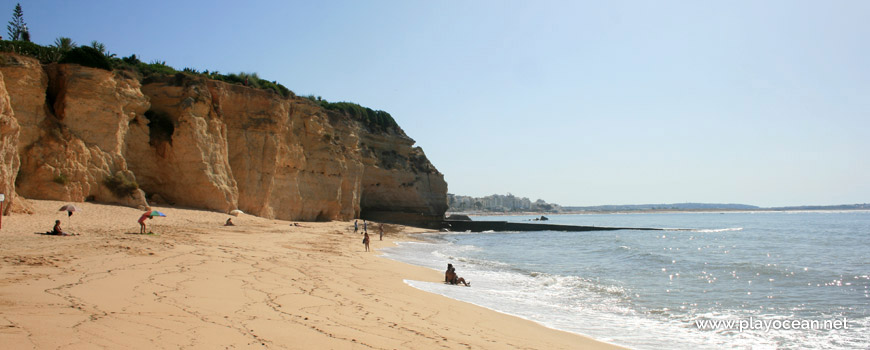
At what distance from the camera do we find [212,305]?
5531mm

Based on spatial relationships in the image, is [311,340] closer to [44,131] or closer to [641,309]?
[641,309]

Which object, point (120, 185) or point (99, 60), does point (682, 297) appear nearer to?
point (120, 185)

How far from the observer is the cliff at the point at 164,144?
55.3 ft

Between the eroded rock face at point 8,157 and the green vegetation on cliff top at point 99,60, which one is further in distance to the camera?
the green vegetation on cliff top at point 99,60

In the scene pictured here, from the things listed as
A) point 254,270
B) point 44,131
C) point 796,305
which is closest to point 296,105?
point 44,131

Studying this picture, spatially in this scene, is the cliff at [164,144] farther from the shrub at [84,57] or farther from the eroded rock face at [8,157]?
the shrub at [84,57]

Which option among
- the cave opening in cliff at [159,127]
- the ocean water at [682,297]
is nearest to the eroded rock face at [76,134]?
the cave opening in cliff at [159,127]

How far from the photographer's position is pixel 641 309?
30.3 feet

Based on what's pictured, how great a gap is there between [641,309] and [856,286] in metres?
7.26

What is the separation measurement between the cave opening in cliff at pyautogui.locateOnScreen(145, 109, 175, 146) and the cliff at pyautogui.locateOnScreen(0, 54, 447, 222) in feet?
0.21

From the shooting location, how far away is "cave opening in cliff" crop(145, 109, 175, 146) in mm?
22750

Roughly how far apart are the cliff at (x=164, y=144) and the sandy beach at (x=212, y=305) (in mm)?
6970


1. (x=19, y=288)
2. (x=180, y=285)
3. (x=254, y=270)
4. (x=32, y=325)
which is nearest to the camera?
(x=32, y=325)

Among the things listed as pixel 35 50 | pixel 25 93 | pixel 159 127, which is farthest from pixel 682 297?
pixel 35 50
